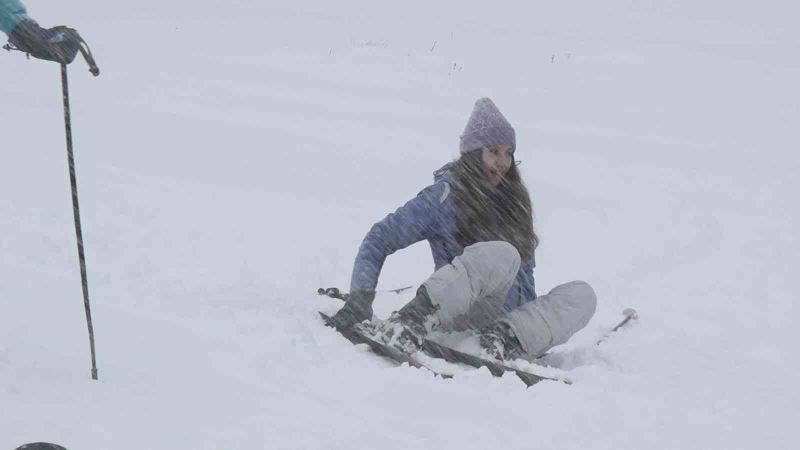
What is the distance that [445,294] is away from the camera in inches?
135

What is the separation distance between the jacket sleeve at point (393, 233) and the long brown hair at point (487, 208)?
12cm

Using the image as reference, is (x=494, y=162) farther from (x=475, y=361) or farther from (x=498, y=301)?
(x=475, y=361)

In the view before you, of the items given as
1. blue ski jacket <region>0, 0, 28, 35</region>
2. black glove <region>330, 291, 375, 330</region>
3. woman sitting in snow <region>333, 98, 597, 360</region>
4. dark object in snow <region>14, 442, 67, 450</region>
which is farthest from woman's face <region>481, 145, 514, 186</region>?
dark object in snow <region>14, 442, 67, 450</region>

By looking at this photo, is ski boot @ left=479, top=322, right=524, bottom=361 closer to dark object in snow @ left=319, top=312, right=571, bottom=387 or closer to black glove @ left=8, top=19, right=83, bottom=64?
dark object in snow @ left=319, top=312, right=571, bottom=387

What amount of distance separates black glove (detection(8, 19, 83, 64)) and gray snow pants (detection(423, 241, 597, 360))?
1584mm

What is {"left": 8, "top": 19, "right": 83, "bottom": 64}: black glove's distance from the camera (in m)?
2.58

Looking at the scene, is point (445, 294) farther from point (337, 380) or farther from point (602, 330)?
point (602, 330)

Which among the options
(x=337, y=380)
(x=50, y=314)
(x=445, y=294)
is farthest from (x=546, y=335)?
(x=50, y=314)

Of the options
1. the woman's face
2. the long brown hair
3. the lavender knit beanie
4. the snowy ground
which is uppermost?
the lavender knit beanie

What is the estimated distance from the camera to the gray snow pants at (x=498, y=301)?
347cm

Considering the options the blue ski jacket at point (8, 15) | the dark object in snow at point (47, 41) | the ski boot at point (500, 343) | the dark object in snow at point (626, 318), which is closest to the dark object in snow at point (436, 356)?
the ski boot at point (500, 343)

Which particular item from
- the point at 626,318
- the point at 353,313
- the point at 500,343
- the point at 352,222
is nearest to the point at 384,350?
the point at 353,313

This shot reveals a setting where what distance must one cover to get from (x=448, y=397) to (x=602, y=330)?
1.90m

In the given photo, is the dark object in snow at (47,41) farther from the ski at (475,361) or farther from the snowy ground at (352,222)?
the ski at (475,361)
